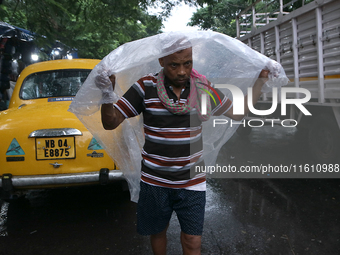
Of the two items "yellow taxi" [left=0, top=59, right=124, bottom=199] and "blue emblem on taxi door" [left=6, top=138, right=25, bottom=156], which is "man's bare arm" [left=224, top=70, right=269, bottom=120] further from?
"blue emblem on taxi door" [left=6, top=138, right=25, bottom=156]

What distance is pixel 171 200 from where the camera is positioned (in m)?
1.98

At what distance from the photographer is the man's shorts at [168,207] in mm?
1938

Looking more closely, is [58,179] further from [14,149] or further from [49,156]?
[14,149]

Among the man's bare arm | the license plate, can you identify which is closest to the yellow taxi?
the license plate

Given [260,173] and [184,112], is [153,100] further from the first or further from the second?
[260,173]

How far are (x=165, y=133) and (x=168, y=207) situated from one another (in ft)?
1.57

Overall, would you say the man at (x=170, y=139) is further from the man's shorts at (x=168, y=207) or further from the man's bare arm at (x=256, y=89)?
the man's bare arm at (x=256, y=89)

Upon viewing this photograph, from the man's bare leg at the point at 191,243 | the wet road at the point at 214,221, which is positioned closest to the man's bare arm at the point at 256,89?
A: the man's bare leg at the point at 191,243

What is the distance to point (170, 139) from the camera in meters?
1.89

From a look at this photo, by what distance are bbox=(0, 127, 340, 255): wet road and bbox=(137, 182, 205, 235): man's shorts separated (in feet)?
2.97

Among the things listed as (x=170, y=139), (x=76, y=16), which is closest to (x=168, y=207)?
(x=170, y=139)

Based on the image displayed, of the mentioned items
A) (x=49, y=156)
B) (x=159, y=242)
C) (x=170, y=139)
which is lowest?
(x=159, y=242)

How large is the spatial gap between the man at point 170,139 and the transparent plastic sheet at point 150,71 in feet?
0.46

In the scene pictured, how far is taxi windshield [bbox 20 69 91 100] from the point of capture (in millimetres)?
4570
